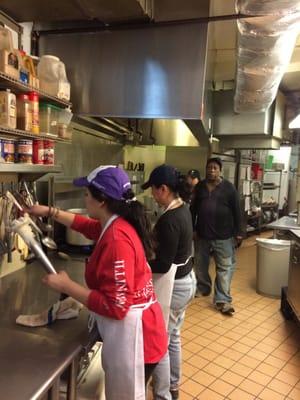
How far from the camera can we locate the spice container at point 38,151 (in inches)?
59.0

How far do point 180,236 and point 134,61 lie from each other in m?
1.07

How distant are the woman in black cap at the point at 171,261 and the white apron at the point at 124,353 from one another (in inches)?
16.7

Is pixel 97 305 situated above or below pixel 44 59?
below

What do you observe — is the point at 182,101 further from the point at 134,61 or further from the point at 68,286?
the point at 68,286

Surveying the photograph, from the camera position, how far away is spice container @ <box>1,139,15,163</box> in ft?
4.28

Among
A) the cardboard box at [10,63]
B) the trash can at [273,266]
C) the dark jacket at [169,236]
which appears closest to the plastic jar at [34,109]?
the cardboard box at [10,63]

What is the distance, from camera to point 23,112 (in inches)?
54.6

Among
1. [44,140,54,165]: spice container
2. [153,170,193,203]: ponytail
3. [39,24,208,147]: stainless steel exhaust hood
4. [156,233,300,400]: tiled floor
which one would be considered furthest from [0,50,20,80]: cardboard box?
[156,233,300,400]: tiled floor

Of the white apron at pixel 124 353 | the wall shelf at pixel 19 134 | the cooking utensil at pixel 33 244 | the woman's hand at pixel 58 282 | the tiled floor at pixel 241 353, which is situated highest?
the wall shelf at pixel 19 134

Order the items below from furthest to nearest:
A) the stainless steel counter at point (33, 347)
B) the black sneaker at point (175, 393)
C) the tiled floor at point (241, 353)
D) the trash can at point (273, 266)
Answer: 1. the trash can at point (273, 266)
2. the tiled floor at point (241, 353)
3. the black sneaker at point (175, 393)
4. the stainless steel counter at point (33, 347)

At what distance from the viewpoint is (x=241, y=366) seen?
220 cm

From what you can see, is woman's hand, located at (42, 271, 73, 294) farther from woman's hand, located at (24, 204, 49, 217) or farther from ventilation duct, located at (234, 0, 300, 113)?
ventilation duct, located at (234, 0, 300, 113)

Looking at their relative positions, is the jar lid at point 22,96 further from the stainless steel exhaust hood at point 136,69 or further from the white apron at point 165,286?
the white apron at point 165,286

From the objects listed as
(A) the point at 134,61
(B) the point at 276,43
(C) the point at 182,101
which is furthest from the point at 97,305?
(B) the point at 276,43
